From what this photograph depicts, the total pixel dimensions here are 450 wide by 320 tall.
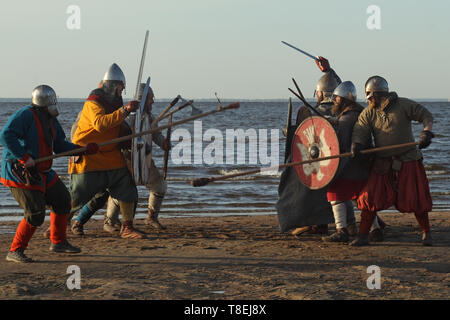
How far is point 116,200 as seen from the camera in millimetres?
7320

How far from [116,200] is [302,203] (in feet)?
6.56

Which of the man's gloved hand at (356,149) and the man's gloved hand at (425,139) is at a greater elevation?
the man's gloved hand at (425,139)

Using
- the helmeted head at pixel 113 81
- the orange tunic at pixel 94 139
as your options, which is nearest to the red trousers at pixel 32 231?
the orange tunic at pixel 94 139

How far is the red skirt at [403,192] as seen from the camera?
20.4 ft

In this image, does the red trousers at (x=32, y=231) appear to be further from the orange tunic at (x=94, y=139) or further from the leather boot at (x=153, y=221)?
the leather boot at (x=153, y=221)

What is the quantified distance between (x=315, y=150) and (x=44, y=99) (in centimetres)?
255

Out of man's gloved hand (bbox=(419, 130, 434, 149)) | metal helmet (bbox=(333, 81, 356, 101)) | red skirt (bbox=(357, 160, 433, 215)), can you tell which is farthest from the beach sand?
metal helmet (bbox=(333, 81, 356, 101))

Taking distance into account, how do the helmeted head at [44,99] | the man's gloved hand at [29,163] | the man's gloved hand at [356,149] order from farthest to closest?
1. the man's gloved hand at [356,149]
2. the helmeted head at [44,99]
3. the man's gloved hand at [29,163]

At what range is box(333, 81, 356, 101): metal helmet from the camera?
6617 millimetres

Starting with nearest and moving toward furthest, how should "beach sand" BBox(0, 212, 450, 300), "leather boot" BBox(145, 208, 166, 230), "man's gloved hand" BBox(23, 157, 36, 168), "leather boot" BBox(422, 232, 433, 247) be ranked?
1. "beach sand" BBox(0, 212, 450, 300)
2. "man's gloved hand" BBox(23, 157, 36, 168)
3. "leather boot" BBox(422, 232, 433, 247)
4. "leather boot" BBox(145, 208, 166, 230)

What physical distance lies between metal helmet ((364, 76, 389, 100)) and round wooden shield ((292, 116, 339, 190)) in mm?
492

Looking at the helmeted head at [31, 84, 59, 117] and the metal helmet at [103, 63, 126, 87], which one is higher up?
the metal helmet at [103, 63, 126, 87]

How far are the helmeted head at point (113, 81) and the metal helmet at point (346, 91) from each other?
2.15 m

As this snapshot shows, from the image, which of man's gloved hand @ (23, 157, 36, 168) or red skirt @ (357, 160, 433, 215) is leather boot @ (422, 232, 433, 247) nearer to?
red skirt @ (357, 160, 433, 215)
